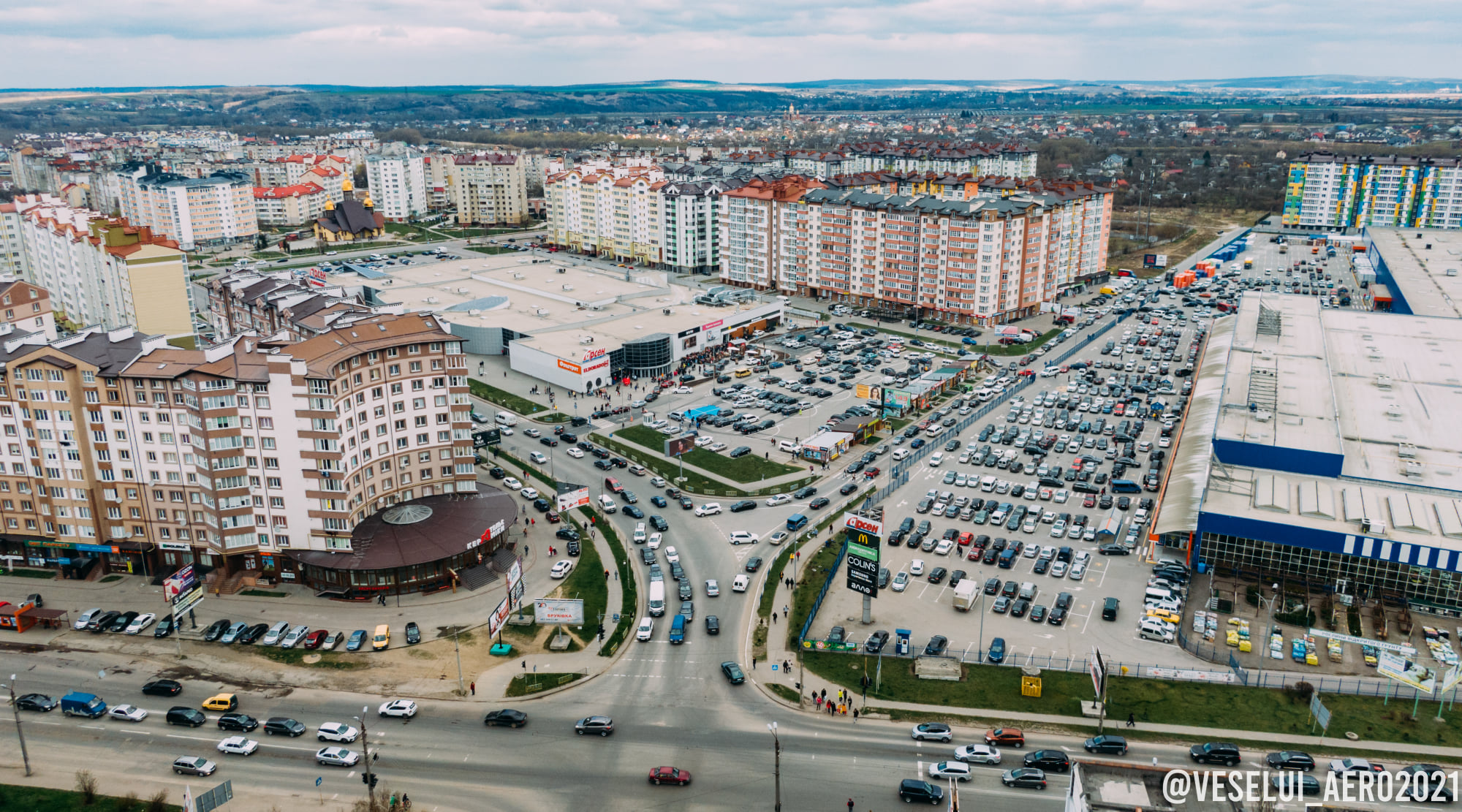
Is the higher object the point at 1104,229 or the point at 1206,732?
the point at 1104,229

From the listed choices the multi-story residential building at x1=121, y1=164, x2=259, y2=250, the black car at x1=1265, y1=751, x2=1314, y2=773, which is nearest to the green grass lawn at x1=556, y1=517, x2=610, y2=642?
the black car at x1=1265, y1=751, x2=1314, y2=773

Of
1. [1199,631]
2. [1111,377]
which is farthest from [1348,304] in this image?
[1199,631]

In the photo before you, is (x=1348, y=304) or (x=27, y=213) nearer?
(x=27, y=213)

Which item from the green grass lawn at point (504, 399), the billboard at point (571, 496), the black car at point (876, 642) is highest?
the billboard at point (571, 496)

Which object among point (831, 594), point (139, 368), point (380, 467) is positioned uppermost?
point (139, 368)

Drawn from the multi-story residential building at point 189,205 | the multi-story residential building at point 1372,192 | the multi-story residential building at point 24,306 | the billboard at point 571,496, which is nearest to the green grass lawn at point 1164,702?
the billboard at point 571,496

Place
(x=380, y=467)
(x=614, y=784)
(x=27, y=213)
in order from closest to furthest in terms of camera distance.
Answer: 1. (x=614, y=784)
2. (x=380, y=467)
3. (x=27, y=213)

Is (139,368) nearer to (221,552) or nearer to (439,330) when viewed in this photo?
(221,552)

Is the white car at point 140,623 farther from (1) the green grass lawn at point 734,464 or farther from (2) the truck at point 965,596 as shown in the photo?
(2) the truck at point 965,596
